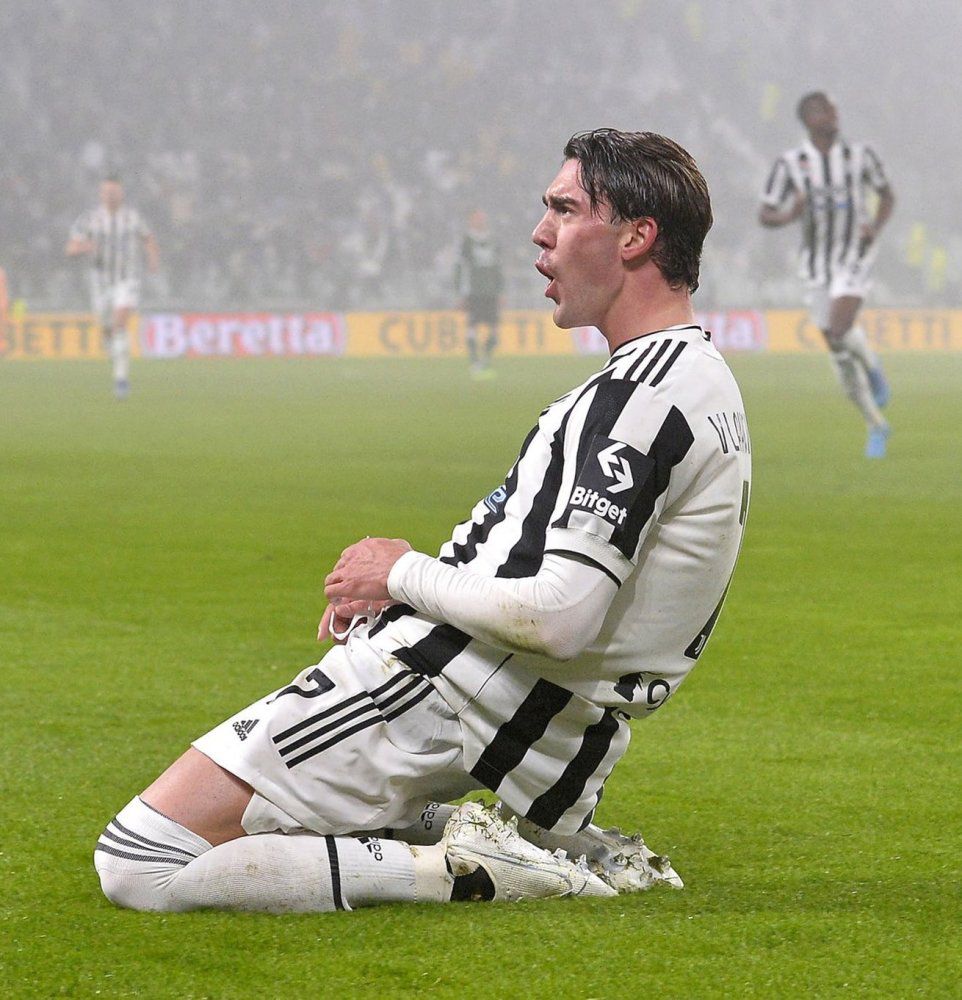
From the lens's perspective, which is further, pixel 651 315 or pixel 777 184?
pixel 777 184

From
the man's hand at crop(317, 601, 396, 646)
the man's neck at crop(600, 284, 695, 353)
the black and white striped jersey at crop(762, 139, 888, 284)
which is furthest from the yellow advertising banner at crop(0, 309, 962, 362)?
the man's neck at crop(600, 284, 695, 353)

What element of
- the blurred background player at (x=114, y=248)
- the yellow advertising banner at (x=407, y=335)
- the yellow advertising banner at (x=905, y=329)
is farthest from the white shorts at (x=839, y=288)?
the yellow advertising banner at (x=905, y=329)

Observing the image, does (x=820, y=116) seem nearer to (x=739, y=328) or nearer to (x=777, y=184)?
(x=777, y=184)

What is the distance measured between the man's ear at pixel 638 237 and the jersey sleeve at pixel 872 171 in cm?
1012

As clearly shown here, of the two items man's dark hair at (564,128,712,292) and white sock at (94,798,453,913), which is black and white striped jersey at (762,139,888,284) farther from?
white sock at (94,798,453,913)

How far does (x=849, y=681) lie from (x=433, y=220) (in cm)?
3656

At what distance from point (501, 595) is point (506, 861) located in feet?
1.75

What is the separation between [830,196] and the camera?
12.6 m

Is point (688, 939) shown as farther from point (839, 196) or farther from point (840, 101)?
point (840, 101)

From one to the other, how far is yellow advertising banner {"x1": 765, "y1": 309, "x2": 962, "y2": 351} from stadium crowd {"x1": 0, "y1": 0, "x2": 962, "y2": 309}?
204 inches

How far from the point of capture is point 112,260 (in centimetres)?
2061

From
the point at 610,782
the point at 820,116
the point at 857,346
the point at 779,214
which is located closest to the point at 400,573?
the point at 610,782

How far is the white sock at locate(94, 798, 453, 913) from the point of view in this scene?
2.79 m

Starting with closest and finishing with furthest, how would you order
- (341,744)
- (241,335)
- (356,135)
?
(341,744)
(241,335)
(356,135)
